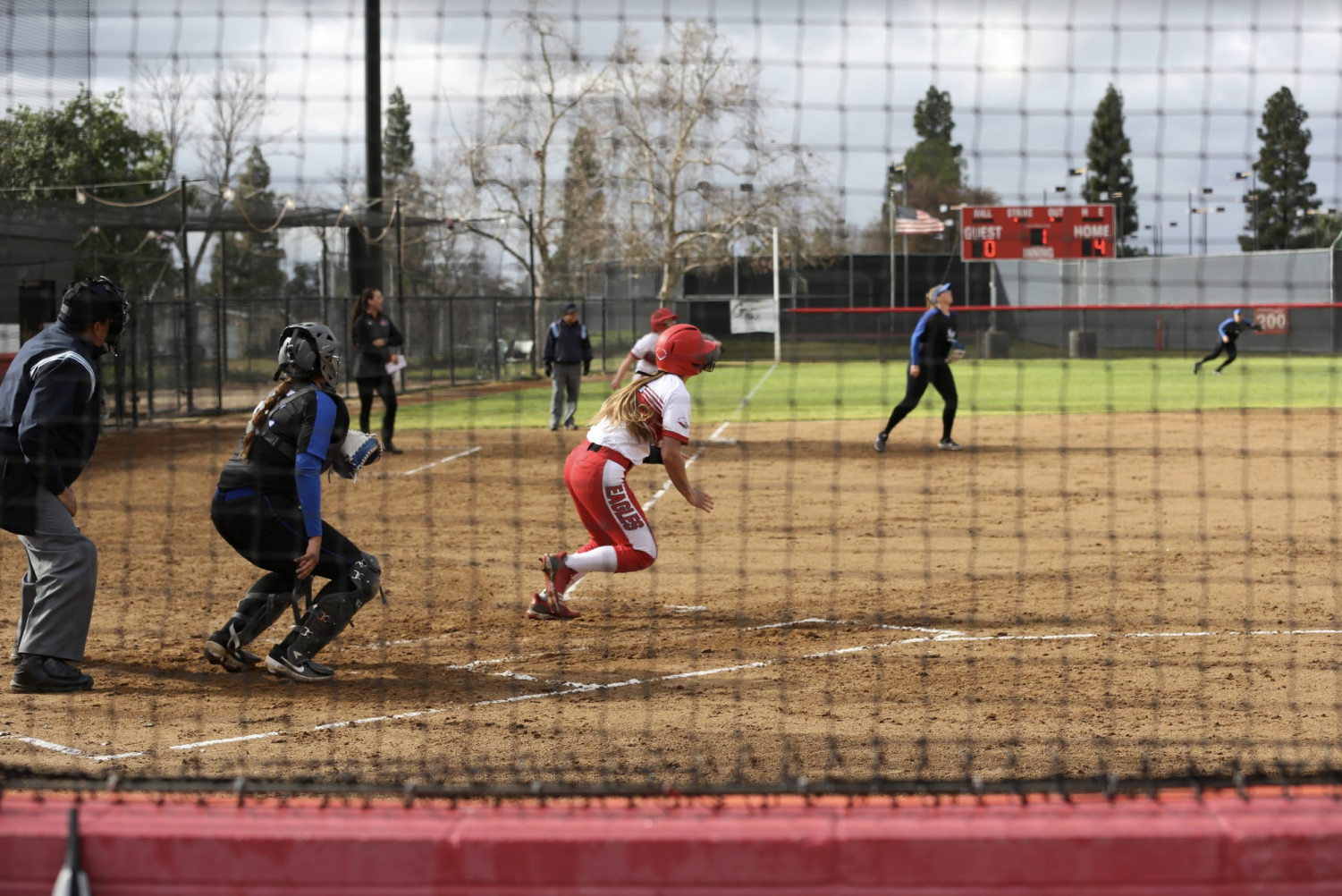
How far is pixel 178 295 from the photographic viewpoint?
29.8 m

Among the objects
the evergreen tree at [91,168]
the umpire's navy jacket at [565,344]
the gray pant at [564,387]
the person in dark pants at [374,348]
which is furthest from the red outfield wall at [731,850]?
the gray pant at [564,387]

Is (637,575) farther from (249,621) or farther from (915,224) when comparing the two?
(915,224)

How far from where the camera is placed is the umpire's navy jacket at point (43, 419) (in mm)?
5777

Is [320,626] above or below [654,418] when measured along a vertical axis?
below

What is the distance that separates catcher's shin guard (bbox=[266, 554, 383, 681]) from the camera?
6129 mm

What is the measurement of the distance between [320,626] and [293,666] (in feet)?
0.73

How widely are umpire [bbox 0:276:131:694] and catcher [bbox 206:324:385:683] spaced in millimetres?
633

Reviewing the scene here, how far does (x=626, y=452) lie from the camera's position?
6.86 meters

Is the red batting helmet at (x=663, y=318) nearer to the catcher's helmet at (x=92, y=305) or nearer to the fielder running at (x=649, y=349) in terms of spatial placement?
the fielder running at (x=649, y=349)

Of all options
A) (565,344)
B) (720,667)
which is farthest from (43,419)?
(565,344)

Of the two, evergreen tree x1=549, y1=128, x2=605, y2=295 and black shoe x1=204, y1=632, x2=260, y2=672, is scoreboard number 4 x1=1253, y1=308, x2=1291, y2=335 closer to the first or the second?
evergreen tree x1=549, y1=128, x2=605, y2=295

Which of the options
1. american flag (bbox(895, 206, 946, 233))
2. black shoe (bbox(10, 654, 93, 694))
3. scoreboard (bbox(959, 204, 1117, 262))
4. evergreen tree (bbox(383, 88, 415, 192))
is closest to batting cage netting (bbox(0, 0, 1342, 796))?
black shoe (bbox(10, 654, 93, 694))

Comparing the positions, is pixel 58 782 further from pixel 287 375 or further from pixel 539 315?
pixel 539 315

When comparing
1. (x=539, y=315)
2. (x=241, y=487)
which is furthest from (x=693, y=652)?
(x=539, y=315)
